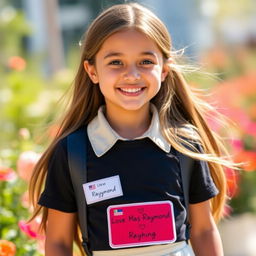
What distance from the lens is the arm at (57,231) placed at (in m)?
2.70

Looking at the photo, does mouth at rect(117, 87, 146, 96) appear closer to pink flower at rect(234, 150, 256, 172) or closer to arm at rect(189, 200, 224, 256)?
arm at rect(189, 200, 224, 256)

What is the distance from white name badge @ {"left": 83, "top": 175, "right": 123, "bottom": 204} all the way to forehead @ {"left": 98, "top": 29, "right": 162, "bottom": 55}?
1.51 ft

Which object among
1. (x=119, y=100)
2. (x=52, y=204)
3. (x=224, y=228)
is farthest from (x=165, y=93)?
(x=224, y=228)

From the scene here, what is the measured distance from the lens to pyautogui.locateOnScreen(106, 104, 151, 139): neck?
2791 millimetres

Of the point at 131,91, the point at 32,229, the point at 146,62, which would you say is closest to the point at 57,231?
the point at 32,229

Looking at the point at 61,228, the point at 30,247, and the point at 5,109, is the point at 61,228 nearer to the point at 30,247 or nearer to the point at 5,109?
the point at 30,247

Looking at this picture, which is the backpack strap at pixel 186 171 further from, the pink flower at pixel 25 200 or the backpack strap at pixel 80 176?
the pink flower at pixel 25 200

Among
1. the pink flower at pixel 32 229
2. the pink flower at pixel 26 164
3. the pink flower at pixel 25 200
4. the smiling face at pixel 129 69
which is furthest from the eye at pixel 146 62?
the pink flower at pixel 25 200

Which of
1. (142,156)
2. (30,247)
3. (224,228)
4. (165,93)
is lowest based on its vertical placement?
(224,228)

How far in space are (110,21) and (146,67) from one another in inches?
8.7

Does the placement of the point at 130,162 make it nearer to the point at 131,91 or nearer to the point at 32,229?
the point at 131,91

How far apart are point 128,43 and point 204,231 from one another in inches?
30.8

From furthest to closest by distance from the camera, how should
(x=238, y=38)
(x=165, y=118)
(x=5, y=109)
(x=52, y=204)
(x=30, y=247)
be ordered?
(x=238, y=38), (x=5, y=109), (x=30, y=247), (x=165, y=118), (x=52, y=204)

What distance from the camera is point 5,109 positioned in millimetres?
6457
